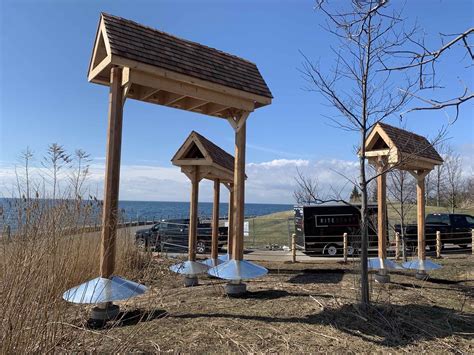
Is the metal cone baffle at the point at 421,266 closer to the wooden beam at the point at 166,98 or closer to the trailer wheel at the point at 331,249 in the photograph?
the wooden beam at the point at 166,98

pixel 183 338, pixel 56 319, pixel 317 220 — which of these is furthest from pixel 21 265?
pixel 317 220

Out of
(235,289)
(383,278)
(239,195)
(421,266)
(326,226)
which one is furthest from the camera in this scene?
(326,226)

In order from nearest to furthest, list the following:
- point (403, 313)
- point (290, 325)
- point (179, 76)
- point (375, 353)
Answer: point (375, 353) → point (290, 325) → point (403, 313) → point (179, 76)

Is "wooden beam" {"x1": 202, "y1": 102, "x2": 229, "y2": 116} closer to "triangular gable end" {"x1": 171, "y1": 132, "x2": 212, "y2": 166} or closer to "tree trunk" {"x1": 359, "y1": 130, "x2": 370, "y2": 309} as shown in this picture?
"triangular gable end" {"x1": 171, "y1": 132, "x2": 212, "y2": 166}

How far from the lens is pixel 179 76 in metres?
5.69

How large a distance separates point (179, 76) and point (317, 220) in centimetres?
1312

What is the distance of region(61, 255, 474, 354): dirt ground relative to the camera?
12.6ft

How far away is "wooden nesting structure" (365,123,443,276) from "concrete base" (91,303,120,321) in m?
5.52

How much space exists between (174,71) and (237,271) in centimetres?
313

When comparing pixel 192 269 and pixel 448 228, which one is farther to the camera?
pixel 448 228

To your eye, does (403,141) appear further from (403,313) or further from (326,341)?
(326,341)

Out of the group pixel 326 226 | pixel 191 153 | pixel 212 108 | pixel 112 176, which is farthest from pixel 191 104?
pixel 326 226

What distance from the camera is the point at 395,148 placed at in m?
8.00

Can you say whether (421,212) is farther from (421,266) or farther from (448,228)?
(448,228)
